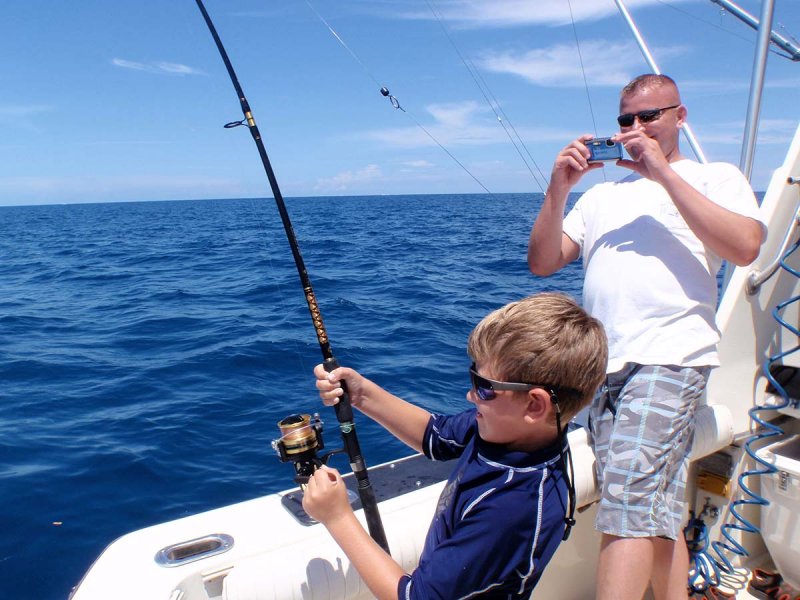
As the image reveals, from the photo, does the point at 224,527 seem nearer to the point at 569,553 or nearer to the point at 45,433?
the point at 569,553

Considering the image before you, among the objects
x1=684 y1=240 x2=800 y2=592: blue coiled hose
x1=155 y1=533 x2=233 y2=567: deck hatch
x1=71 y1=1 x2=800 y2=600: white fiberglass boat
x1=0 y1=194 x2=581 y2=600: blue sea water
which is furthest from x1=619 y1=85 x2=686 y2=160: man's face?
x1=0 y1=194 x2=581 y2=600: blue sea water

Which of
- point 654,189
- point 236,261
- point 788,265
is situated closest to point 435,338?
point 788,265

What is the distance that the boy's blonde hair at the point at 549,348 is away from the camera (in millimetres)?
1117

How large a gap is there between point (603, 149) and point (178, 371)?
5049 mm

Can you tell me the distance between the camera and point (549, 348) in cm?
111

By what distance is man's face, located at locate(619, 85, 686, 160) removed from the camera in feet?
6.31

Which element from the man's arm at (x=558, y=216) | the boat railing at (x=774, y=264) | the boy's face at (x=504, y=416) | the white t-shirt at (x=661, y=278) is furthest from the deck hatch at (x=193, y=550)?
the boat railing at (x=774, y=264)

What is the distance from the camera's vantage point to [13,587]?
2.95 metres

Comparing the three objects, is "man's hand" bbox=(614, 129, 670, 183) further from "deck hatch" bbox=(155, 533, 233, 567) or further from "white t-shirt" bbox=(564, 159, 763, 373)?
"deck hatch" bbox=(155, 533, 233, 567)

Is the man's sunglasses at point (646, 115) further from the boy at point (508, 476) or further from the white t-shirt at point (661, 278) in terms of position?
the boy at point (508, 476)

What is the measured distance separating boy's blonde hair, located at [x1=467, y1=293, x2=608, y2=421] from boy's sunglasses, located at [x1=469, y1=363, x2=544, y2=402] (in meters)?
0.01

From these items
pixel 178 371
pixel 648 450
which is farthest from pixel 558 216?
pixel 178 371

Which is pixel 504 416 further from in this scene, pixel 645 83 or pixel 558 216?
pixel 645 83

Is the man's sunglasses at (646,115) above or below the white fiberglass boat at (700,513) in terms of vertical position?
above
